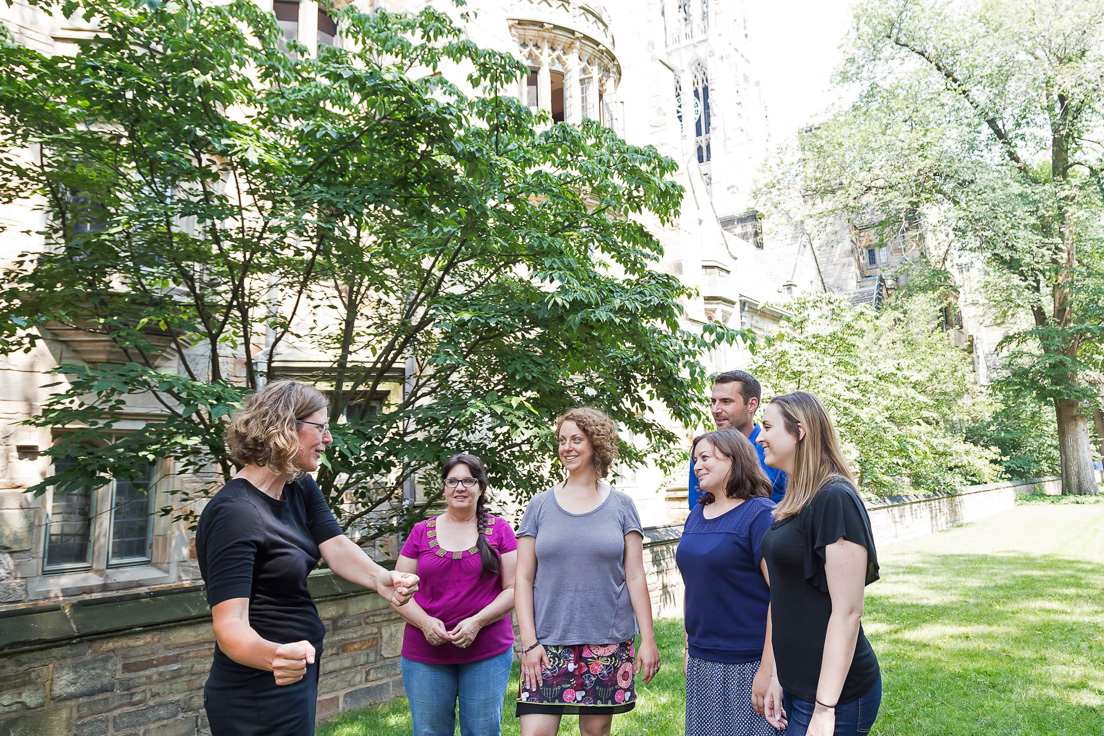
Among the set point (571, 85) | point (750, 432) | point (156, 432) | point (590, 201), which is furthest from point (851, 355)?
point (156, 432)

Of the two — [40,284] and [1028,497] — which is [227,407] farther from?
[1028,497]

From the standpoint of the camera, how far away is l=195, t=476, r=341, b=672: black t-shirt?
88.7 inches

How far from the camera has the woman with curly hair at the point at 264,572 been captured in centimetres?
221

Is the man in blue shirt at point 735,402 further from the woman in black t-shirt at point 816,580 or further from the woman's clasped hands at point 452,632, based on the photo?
the woman's clasped hands at point 452,632

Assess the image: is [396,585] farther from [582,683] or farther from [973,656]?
[973,656]

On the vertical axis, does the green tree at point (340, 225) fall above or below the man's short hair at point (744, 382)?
above

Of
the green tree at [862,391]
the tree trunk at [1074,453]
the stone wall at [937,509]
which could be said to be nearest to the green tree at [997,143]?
the tree trunk at [1074,453]

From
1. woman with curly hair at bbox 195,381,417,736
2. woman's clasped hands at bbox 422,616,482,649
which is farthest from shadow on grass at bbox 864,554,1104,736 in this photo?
woman with curly hair at bbox 195,381,417,736

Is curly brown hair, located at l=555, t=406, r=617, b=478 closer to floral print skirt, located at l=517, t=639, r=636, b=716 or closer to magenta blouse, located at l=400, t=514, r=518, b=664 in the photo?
magenta blouse, located at l=400, t=514, r=518, b=664

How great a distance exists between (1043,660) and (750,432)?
514cm

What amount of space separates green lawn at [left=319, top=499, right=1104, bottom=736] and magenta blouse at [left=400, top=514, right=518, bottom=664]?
6.79 ft

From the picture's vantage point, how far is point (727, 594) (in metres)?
3.20

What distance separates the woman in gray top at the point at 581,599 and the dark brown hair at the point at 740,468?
538 mm

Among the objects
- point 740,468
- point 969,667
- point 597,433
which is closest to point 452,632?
point 597,433
